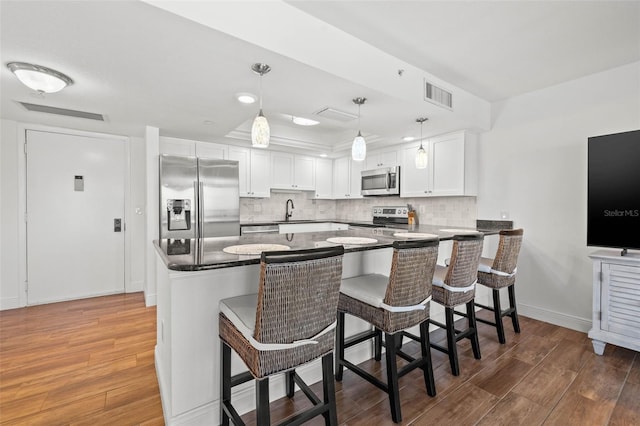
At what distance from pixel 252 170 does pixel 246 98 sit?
2256 millimetres

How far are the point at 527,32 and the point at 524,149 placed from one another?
5.05 ft

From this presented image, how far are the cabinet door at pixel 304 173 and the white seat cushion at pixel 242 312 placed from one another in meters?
3.75

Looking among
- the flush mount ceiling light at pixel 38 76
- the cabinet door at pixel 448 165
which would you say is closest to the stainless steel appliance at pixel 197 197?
the flush mount ceiling light at pixel 38 76

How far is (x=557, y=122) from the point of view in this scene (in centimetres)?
310

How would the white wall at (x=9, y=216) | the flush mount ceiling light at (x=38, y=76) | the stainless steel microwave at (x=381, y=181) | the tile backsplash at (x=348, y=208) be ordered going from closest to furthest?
the flush mount ceiling light at (x=38, y=76) < the white wall at (x=9, y=216) < the tile backsplash at (x=348, y=208) < the stainless steel microwave at (x=381, y=181)

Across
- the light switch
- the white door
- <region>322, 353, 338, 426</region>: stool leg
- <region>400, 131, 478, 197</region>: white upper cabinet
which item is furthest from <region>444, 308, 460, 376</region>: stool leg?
the light switch

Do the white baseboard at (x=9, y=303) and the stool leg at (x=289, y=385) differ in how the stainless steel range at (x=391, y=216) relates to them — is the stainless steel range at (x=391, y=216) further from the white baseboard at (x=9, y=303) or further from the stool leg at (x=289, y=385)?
the white baseboard at (x=9, y=303)

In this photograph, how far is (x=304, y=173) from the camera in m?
5.36

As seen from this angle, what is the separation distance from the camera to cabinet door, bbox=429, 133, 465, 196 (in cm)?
363

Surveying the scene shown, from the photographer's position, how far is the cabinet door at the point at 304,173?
5.26m

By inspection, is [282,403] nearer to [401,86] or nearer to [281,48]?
[281,48]

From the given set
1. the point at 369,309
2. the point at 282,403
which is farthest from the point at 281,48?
the point at 282,403

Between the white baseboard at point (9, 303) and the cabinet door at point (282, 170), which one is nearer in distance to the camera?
the white baseboard at point (9, 303)

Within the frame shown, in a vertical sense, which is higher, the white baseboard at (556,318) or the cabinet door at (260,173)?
the cabinet door at (260,173)
